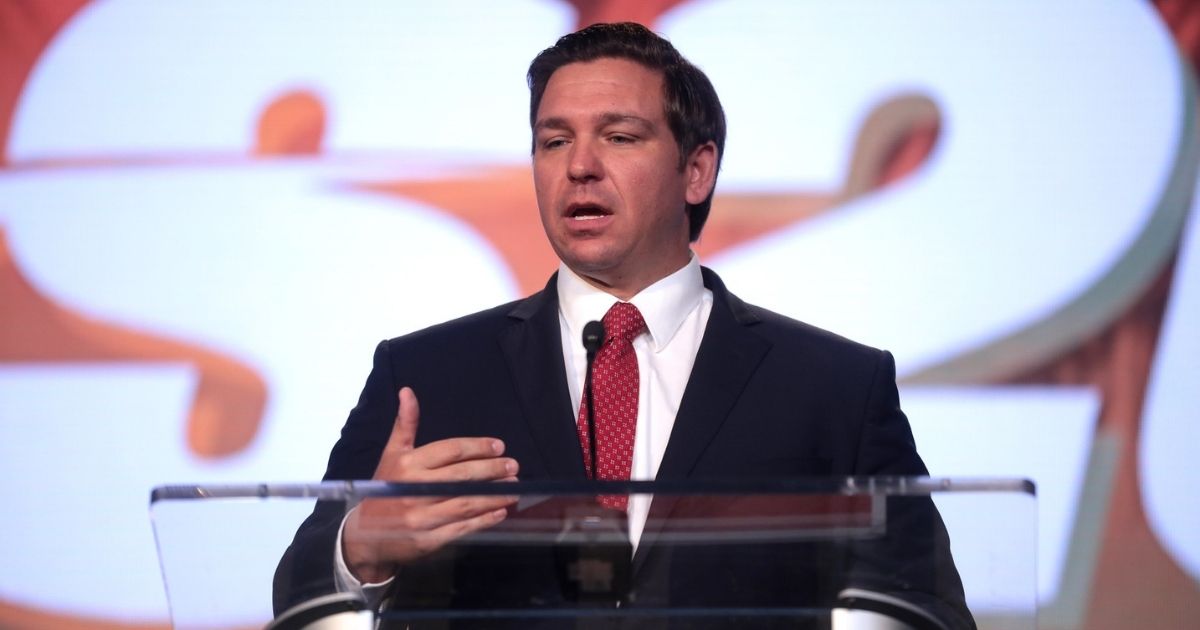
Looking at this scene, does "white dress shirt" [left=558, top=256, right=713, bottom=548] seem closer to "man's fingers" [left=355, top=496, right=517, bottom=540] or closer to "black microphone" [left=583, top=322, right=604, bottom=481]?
"black microphone" [left=583, top=322, right=604, bottom=481]

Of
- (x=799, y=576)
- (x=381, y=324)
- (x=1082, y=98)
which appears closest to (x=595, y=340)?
(x=799, y=576)

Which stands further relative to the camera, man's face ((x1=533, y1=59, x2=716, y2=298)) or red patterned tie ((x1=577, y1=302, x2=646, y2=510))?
man's face ((x1=533, y1=59, x2=716, y2=298))

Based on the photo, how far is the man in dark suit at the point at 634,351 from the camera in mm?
2016

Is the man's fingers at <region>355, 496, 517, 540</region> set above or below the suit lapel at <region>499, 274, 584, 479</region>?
below

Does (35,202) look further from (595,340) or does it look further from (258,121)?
(595,340)

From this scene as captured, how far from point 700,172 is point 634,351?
499 mm

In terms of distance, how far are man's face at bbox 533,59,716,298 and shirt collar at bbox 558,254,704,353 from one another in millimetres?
39

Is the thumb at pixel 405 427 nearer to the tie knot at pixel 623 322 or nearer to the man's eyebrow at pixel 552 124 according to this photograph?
the tie knot at pixel 623 322

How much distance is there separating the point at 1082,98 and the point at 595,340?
180 centimetres

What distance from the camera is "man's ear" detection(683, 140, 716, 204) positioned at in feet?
8.02

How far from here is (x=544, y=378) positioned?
2072 millimetres

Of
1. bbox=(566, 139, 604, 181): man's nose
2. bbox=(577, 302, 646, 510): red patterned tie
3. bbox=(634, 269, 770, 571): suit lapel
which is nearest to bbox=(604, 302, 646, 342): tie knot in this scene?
bbox=(577, 302, 646, 510): red patterned tie

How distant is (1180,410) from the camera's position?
3.09 meters

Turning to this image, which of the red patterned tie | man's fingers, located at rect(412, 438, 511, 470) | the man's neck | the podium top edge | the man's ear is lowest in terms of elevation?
the podium top edge
